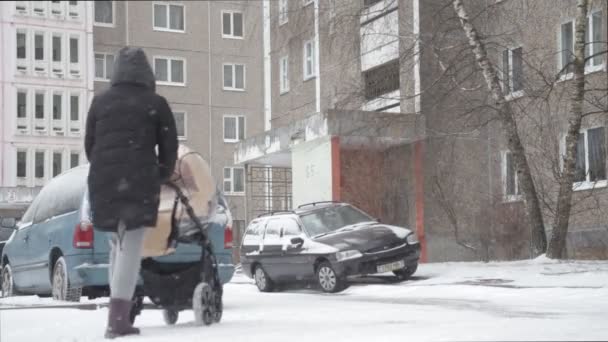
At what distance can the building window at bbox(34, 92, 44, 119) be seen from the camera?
186 feet

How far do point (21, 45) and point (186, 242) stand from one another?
5049 cm

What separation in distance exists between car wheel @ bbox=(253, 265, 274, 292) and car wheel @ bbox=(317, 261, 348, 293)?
63.0 inches

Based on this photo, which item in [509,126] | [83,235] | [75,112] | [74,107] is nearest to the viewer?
[83,235]

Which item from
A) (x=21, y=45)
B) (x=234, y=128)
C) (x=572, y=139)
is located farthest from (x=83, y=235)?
(x=234, y=128)

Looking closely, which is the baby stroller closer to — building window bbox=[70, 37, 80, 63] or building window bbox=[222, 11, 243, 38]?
building window bbox=[70, 37, 80, 63]

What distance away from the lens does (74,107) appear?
2301 inches

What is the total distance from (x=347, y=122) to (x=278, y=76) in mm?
12698

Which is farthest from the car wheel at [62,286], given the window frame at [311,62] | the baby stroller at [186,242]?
the window frame at [311,62]

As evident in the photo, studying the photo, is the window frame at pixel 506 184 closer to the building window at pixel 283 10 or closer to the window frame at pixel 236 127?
the building window at pixel 283 10

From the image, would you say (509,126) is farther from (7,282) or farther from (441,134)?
(7,282)

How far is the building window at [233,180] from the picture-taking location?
207 feet

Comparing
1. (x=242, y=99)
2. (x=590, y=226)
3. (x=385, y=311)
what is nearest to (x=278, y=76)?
(x=590, y=226)

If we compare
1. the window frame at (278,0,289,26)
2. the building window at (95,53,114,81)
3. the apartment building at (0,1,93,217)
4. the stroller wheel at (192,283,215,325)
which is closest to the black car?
the window frame at (278,0,289,26)

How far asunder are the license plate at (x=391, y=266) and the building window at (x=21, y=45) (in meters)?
41.9
